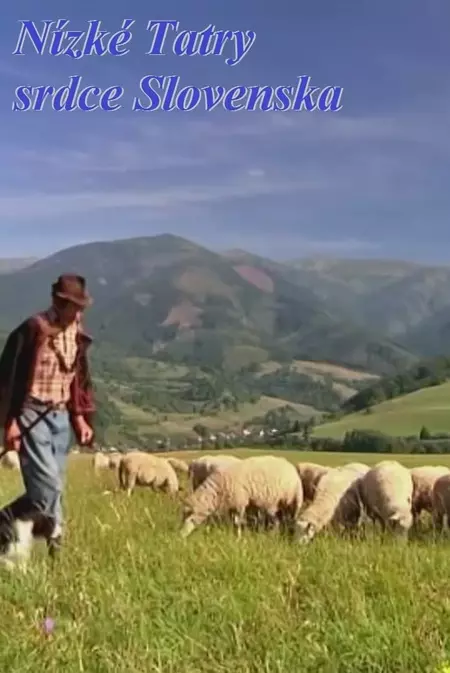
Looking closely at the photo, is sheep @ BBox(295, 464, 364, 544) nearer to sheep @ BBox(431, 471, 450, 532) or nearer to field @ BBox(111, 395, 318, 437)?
sheep @ BBox(431, 471, 450, 532)

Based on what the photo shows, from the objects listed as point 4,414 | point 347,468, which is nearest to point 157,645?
point 4,414

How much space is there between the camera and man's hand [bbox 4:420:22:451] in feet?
17.6

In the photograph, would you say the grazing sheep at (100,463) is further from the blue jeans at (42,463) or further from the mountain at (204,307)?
the mountain at (204,307)

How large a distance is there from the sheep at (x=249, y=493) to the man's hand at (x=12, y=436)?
91.6 inches

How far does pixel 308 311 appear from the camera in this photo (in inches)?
3686

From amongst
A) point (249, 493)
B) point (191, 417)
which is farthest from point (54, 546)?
point (191, 417)

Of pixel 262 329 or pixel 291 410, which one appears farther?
pixel 262 329

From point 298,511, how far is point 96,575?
3653 millimetres

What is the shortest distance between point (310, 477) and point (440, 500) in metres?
1.50

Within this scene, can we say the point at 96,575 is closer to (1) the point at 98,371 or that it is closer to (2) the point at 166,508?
(2) the point at 166,508

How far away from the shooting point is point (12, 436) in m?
5.35

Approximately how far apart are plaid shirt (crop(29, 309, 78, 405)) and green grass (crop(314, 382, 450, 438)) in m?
14.0

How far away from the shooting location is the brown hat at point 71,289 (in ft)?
17.8

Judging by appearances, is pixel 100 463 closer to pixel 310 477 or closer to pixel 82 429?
pixel 310 477
